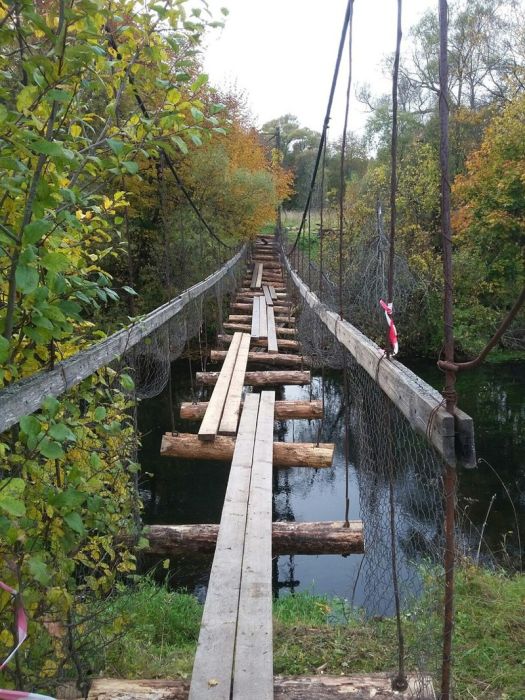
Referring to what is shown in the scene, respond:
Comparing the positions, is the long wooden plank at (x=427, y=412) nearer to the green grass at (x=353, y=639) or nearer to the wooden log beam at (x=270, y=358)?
the green grass at (x=353, y=639)

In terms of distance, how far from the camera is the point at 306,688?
4.88ft

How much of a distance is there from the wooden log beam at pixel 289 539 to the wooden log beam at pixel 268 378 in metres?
2.19

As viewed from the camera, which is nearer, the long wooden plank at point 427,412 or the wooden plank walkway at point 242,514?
the long wooden plank at point 427,412

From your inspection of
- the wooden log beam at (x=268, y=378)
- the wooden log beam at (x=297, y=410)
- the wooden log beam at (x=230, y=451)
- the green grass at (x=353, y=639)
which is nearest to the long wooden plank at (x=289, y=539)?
the green grass at (x=353, y=639)

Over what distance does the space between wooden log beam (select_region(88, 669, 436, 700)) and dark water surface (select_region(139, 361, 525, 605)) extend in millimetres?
2099

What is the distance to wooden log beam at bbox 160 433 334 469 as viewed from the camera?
3.11 m

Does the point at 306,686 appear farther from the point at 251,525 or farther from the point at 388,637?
the point at 388,637

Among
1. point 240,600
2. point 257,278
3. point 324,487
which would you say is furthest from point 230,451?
point 257,278

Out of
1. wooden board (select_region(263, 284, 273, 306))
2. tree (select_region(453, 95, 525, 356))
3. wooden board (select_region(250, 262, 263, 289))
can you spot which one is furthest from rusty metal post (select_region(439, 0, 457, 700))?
tree (select_region(453, 95, 525, 356))

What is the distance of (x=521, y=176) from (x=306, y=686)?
449 inches

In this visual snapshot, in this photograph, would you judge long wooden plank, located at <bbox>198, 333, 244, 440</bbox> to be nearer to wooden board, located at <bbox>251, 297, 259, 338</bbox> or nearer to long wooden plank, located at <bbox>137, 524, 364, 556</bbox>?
long wooden plank, located at <bbox>137, 524, 364, 556</bbox>

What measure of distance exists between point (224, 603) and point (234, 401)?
6.91 feet

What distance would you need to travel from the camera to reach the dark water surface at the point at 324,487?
5.15m

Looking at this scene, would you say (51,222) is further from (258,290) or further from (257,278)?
(257,278)
